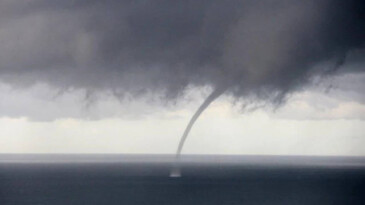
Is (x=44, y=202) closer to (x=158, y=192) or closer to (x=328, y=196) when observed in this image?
(x=158, y=192)

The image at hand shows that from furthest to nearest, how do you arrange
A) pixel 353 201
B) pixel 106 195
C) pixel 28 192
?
1. pixel 28 192
2. pixel 106 195
3. pixel 353 201

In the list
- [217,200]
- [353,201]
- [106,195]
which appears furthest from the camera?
[106,195]

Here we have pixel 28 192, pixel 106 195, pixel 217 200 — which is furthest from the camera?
pixel 28 192

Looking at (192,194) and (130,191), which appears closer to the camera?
(192,194)

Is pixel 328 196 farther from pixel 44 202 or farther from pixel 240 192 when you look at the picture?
pixel 44 202

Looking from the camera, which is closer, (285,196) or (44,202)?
(44,202)

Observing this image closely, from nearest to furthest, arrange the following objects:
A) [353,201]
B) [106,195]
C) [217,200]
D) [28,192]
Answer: [353,201] → [217,200] → [106,195] → [28,192]

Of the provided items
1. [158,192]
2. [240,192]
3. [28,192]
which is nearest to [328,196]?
[240,192]

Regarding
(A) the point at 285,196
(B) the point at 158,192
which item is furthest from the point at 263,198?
(B) the point at 158,192
